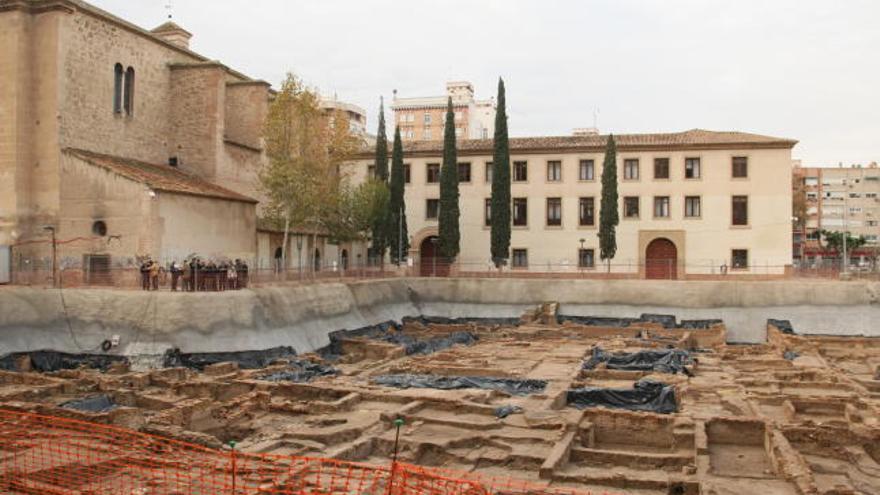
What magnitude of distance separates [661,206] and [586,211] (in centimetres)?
422

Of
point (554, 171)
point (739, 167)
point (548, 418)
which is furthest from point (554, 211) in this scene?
point (548, 418)

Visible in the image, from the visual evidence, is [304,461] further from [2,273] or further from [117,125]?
[117,125]

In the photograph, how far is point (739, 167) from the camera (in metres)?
44.9

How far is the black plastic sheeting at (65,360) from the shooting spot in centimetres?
2495

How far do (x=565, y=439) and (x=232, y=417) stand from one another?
7203 millimetres

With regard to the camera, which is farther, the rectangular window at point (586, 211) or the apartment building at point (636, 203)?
the rectangular window at point (586, 211)

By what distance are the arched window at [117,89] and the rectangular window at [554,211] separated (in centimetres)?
2407

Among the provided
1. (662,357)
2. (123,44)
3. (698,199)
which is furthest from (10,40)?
(698,199)

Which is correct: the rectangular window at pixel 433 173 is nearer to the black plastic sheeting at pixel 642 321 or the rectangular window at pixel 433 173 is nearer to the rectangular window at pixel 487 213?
the rectangular window at pixel 487 213

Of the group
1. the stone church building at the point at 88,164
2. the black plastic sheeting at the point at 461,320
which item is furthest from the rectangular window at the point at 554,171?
the stone church building at the point at 88,164

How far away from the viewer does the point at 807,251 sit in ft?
267

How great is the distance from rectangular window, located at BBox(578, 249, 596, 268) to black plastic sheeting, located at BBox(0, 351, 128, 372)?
92.5ft

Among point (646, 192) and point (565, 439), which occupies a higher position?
point (646, 192)

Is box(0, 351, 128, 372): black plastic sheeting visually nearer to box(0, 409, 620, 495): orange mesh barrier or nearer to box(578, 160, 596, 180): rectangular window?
box(0, 409, 620, 495): orange mesh barrier
